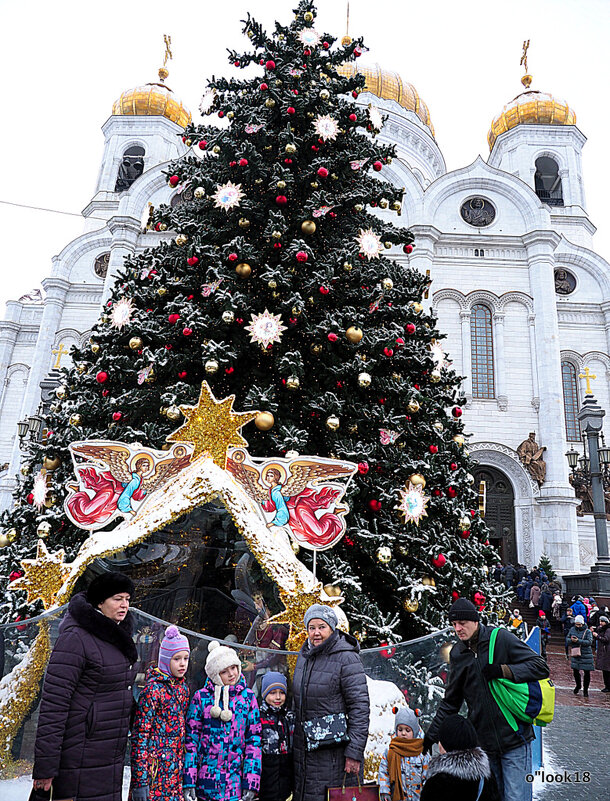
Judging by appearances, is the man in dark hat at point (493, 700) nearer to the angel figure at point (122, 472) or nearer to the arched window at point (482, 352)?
the angel figure at point (122, 472)

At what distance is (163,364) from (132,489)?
121cm

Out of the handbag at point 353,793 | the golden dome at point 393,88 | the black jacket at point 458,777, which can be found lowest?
the handbag at point 353,793

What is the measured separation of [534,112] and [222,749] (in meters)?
29.9

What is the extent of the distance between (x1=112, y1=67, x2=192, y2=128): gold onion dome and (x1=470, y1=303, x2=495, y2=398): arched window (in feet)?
56.6

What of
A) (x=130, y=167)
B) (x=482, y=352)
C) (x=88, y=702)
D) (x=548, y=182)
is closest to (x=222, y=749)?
(x=88, y=702)

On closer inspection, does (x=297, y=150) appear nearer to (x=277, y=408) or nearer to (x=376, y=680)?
(x=277, y=408)

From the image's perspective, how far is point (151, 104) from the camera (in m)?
27.9

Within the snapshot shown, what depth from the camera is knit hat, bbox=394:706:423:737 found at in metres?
3.21

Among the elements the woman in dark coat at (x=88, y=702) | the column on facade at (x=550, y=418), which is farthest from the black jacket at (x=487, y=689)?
the column on facade at (x=550, y=418)

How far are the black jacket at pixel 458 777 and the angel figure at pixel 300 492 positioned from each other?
189cm

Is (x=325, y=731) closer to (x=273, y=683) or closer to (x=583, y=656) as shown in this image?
(x=273, y=683)

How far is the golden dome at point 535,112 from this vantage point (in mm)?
26172

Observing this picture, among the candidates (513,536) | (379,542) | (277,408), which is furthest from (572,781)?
(513,536)

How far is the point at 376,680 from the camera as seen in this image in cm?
342
